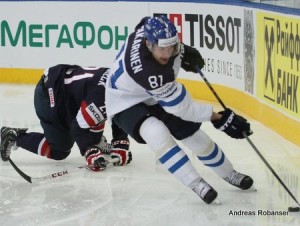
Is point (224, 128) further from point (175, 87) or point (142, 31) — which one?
point (142, 31)

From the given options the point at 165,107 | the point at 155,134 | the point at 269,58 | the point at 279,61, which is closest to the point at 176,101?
the point at 165,107

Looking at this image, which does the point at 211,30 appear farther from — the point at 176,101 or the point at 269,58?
the point at 176,101

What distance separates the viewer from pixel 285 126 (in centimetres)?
530

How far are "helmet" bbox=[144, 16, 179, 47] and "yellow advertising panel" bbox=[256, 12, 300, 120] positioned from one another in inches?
60.7

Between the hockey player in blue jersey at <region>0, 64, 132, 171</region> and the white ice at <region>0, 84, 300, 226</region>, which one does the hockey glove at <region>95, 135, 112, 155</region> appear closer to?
the hockey player in blue jersey at <region>0, 64, 132, 171</region>

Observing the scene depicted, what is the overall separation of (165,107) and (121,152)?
1.05 m

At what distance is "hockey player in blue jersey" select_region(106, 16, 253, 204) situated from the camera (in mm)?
3660

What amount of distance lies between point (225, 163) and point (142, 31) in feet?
2.49

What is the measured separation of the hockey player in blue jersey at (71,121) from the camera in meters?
4.47

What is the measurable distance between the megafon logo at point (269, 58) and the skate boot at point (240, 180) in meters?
1.55

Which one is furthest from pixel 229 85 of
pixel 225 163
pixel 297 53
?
pixel 225 163

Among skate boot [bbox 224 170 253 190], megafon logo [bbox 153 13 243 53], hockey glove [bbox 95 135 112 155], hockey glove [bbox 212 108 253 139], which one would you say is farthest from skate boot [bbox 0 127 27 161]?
megafon logo [bbox 153 13 243 53]

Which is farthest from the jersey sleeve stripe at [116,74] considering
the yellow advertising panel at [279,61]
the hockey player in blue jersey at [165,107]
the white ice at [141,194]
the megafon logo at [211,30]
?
the megafon logo at [211,30]

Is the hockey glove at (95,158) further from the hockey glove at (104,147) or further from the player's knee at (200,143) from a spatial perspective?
the player's knee at (200,143)
